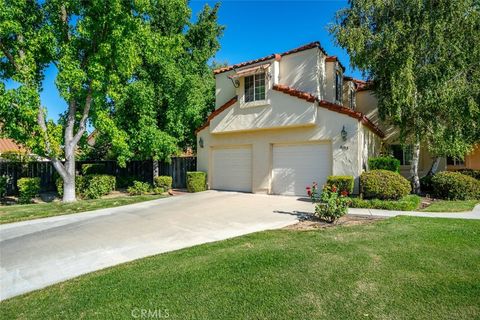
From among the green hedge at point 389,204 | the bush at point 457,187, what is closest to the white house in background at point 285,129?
the green hedge at point 389,204

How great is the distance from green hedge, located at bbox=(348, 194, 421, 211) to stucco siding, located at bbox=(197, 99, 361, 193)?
5.20ft

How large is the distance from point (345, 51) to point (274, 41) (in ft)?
18.8

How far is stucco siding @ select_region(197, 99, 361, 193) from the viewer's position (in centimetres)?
1148

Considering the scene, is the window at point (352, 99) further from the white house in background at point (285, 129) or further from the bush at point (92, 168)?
the bush at point (92, 168)

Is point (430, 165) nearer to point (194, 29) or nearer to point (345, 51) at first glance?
point (345, 51)

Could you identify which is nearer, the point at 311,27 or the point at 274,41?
the point at 311,27

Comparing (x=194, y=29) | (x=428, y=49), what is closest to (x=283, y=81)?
(x=428, y=49)

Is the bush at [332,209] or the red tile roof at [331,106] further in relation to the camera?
the red tile roof at [331,106]

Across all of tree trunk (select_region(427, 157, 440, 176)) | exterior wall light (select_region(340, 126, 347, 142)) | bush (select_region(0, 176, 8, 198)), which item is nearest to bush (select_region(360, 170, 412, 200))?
exterior wall light (select_region(340, 126, 347, 142))

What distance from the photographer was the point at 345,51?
488 inches

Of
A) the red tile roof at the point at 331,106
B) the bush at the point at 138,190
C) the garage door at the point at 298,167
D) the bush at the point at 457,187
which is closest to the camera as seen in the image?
the bush at the point at 457,187

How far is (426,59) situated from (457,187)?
5404mm

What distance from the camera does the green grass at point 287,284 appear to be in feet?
10.9

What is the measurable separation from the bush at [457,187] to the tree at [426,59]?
1115 millimetres
